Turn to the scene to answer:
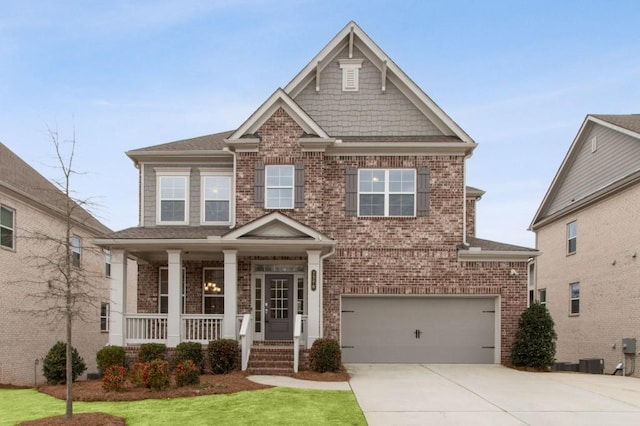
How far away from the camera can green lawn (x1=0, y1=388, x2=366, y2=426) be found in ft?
30.2

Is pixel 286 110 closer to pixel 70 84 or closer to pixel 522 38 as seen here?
pixel 522 38

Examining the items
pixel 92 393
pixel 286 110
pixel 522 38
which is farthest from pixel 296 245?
pixel 522 38

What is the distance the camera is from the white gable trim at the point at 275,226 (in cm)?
1545

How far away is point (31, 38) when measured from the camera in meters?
22.9

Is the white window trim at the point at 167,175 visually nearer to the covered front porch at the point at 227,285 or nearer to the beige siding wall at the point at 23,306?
the covered front porch at the point at 227,285

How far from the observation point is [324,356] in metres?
14.5

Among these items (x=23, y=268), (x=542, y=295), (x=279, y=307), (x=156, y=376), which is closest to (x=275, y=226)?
(x=279, y=307)

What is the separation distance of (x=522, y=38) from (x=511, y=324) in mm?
12541

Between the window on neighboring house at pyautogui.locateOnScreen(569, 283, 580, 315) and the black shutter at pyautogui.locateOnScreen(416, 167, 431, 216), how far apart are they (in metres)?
9.35

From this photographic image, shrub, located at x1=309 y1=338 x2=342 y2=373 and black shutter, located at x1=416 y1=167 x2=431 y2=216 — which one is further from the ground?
black shutter, located at x1=416 y1=167 x2=431 y2=216

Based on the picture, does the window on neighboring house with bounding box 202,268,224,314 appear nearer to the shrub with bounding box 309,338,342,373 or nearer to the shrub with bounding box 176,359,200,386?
the shrub with bounding box 309,338,342,373

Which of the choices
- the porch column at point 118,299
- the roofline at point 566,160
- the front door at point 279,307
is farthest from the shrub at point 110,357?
the roofline at point 566,160

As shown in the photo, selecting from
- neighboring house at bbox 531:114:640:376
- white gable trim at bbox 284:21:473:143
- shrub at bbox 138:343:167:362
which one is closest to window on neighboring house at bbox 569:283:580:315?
neighboring house at bbox 531:114:640:376

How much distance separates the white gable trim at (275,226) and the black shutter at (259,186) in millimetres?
1561
